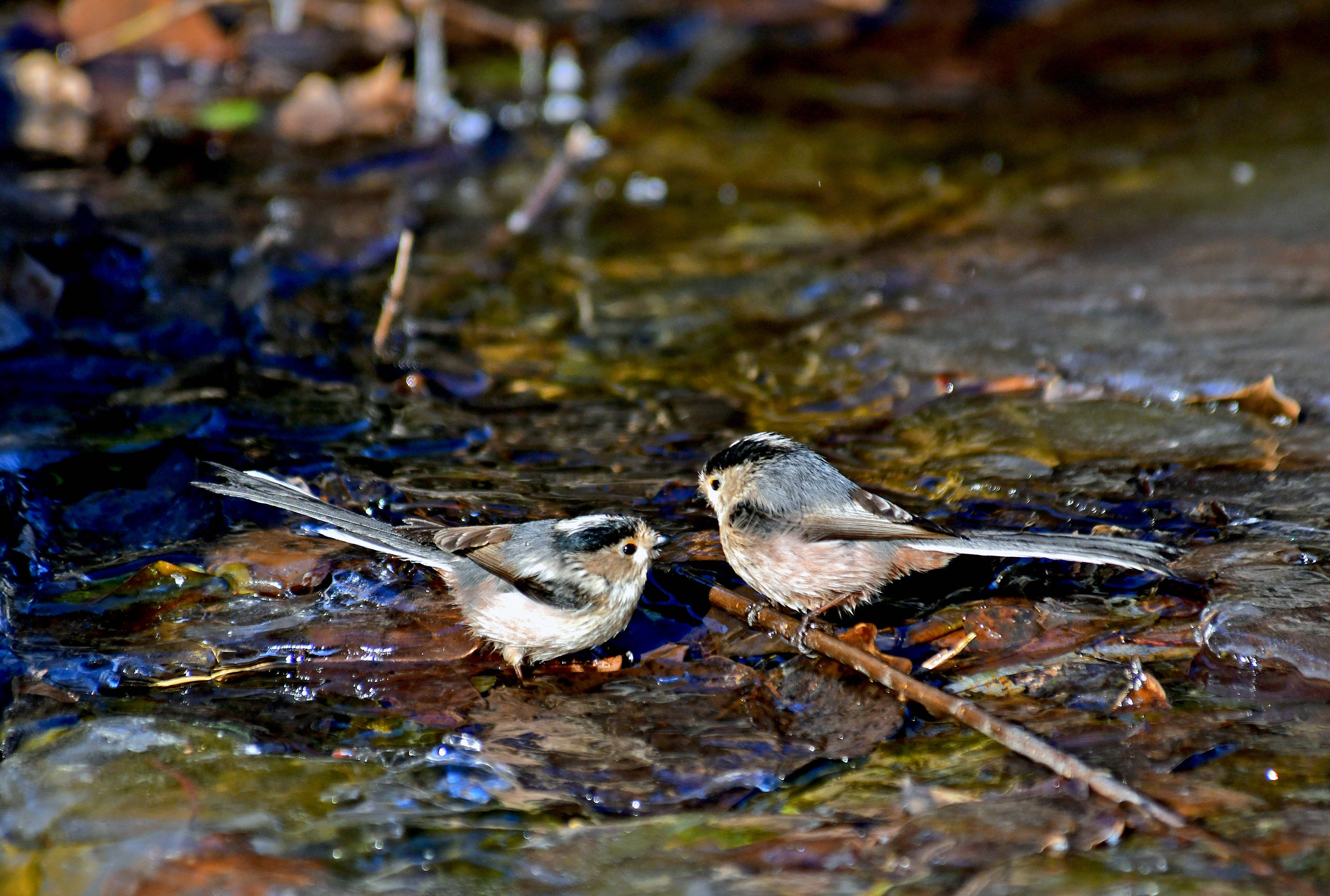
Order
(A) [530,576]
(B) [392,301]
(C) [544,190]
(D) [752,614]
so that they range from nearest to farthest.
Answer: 1. (A) [530,576]
2. (D) [752,614]
3. (B) [392,301]
4. (C) [544,190]

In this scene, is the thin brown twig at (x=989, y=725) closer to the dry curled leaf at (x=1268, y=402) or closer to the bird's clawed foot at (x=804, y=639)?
the bird's clawed foot at (x=804, y=639)

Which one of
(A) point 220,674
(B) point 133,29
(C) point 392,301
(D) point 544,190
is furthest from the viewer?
(B) point 133,29

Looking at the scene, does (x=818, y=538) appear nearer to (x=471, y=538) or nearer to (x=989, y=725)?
(x=989, y=725)

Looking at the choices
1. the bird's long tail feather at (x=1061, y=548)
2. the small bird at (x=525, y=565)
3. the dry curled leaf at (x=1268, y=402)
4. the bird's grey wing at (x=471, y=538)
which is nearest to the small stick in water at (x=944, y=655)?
the bird's long tail feather at (x=1061, y=548)

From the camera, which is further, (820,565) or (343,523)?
(820,565)

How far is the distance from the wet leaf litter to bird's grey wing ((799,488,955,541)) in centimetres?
26

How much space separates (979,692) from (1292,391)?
7.73ft

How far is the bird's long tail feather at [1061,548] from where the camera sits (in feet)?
10.9

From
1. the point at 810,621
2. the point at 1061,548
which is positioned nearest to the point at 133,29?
the point at 810,621

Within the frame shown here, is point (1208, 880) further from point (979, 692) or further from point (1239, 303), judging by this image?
point (1239, 303)

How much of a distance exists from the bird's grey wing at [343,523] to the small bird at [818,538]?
92 cm

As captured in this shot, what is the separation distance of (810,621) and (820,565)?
0.58 ft

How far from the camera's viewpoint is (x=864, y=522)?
3742 mm

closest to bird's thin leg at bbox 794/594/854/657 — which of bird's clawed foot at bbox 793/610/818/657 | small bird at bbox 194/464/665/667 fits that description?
bird's clawed foot at bbox 793/610/818/657
